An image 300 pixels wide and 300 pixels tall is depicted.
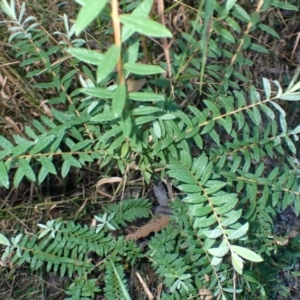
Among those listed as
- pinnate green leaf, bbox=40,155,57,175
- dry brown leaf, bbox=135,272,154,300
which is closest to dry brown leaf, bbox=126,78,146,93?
pinnate green leaf, bbox=40,155,57,175

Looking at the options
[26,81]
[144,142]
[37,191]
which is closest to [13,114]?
[26,81]

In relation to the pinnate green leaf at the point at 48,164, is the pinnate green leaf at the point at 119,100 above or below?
above

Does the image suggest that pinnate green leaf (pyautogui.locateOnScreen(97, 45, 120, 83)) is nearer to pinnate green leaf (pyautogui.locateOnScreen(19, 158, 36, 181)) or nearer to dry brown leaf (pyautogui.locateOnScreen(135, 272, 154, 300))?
pinnate green leaf (pyautogui.locateOnScreen(19, 158, 36, 181))

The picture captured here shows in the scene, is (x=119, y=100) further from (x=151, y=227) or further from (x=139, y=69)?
(x=151, y=227)

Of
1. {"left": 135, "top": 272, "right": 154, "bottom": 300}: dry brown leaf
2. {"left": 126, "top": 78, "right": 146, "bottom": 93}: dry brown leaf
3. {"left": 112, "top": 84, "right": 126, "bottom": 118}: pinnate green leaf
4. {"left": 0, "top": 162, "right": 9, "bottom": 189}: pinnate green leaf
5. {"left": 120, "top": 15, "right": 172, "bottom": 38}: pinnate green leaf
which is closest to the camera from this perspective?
{"left": 120, "top": 15, "right": 172, "bottom": 38}: pinnate green leaf

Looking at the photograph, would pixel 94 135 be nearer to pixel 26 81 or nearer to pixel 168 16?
pixel 26 81

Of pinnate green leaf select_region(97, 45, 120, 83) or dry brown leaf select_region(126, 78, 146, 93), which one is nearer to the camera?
pinnate green leaf select_region(97, 45, 120, 83)

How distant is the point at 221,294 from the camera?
1047mm

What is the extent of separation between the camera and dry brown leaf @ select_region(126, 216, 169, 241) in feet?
4.18

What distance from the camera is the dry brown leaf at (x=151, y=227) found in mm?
1275

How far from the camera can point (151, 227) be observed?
128cm

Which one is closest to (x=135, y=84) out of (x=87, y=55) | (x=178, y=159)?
(x=178, y=159)

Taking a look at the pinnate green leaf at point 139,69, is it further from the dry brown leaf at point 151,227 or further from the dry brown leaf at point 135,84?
the dry brown leaf at point 151,227

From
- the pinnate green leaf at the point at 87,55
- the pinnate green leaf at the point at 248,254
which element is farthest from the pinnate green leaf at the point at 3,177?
the pinnate green leaf at the point at 248,254
